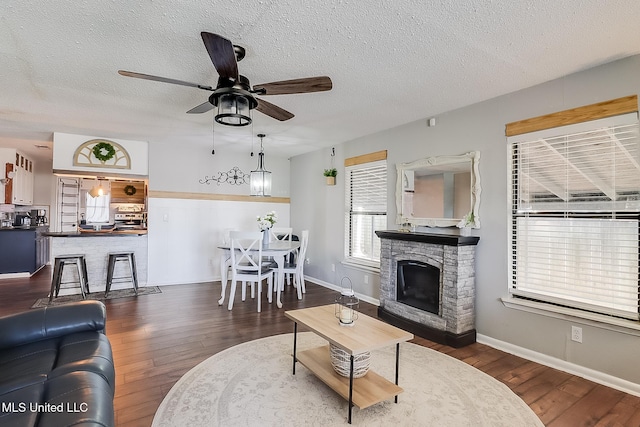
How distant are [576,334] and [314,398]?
224 cm

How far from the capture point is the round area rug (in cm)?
200

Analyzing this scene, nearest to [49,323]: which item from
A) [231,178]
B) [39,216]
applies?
[231,178]

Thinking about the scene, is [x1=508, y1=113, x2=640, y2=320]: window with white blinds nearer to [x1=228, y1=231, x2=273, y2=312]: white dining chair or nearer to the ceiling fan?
the ceiling fan

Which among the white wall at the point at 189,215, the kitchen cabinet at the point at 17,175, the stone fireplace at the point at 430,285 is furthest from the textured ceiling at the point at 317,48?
the kitchen cabinet at the point at 17,175

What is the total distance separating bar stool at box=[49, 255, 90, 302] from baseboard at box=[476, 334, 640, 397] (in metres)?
5.25

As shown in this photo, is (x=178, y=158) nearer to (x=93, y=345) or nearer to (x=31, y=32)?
(x=31, y=32)

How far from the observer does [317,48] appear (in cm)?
235

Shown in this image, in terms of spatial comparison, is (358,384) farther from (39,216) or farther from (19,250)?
(39,216)

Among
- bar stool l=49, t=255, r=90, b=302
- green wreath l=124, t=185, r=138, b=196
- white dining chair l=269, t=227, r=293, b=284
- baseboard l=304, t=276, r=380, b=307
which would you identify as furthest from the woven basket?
green wreath l=124, t=185, r=138, b=196

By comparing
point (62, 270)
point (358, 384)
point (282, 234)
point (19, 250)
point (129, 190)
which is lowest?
point (358, 384)

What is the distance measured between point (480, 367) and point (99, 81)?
425 cm

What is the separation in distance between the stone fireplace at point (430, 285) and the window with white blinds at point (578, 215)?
0.47 metres

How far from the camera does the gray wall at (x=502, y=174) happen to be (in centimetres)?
249

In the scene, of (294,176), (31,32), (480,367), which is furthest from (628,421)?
(294,176)
